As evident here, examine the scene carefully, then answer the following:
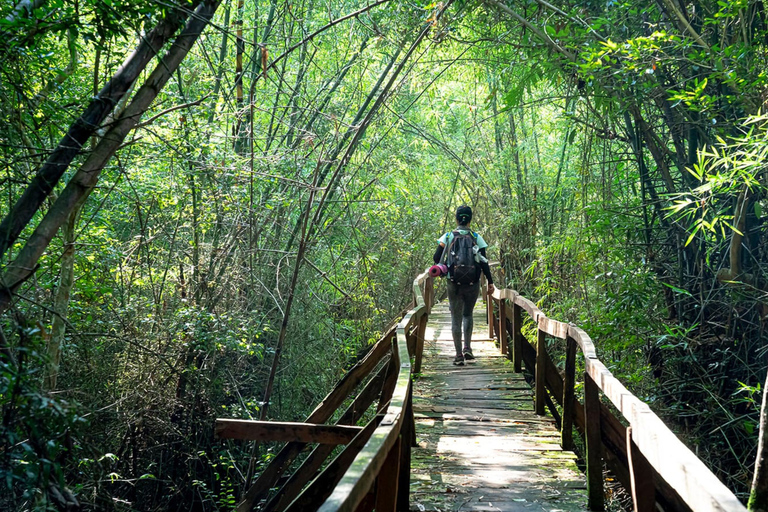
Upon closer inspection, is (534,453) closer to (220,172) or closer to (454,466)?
(454,466)

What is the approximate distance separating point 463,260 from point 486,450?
2.34 m

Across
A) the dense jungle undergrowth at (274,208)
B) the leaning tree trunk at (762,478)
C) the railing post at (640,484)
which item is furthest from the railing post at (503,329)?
the leaning tree trunk at (762,478)

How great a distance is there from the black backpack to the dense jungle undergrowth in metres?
1.01

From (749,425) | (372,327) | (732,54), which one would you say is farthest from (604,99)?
(372,327)

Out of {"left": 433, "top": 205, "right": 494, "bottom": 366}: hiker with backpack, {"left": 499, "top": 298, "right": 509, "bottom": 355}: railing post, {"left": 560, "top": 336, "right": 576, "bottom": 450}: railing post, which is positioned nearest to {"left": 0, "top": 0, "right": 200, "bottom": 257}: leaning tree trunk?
{"left": 560, "top": 336, "right": 576, "bottom": 450}: railing post

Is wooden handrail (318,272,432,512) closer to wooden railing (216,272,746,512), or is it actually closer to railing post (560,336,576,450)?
wooden railing (216,272,746,512)

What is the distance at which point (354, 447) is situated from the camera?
2.96 m

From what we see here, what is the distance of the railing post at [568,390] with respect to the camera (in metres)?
4.04

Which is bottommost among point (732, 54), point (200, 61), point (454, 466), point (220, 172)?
point (454, 466)

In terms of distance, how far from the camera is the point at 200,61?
693cm

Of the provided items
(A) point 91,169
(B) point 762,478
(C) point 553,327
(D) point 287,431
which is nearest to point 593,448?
(C) point 553,327

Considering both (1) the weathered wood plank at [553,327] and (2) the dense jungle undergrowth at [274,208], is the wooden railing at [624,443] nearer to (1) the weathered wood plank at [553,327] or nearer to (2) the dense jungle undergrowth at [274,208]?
(1) the weathered wood plank at [553,327]

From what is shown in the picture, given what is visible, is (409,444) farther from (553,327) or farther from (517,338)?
(517,338)

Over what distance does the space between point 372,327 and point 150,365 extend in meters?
5.23
